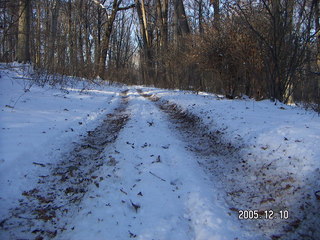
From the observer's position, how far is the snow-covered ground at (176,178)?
192 centimetres

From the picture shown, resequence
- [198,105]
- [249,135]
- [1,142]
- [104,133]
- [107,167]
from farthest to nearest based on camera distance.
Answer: [198,105] → [104,133] → [249,135] → [1,142] → [107,167]

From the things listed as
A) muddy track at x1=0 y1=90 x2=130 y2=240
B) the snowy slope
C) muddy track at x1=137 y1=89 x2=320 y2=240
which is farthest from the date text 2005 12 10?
the snowy slope

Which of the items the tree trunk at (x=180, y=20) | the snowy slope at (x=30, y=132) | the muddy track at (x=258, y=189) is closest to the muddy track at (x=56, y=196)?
the snowy slope at (x=30, y=132)

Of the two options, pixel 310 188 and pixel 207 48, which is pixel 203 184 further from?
pixel 207 48

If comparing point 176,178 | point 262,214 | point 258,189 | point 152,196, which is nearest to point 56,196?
point 152,196

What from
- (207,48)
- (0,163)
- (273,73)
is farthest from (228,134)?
(207,48)

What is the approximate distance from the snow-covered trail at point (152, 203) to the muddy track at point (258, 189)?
0.21 meters

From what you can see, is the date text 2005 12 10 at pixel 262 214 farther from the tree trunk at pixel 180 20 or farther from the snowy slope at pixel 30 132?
the tree trunk at pixel 180 20

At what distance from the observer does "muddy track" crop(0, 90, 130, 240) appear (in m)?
1.88

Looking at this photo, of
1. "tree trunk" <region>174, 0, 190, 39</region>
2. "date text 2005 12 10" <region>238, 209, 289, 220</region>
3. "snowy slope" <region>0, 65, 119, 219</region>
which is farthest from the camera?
"tree trunk" <region>174, 0, 190, 39</region>

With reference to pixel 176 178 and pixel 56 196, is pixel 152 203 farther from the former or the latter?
pixel 56 196

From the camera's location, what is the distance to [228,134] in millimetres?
4207

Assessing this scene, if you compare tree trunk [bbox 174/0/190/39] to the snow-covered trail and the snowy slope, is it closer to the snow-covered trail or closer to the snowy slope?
the snowy slope

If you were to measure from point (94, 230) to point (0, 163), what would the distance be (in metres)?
1.62
